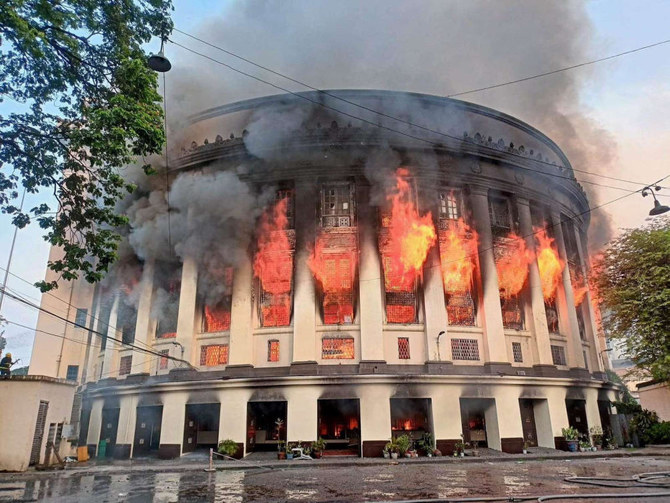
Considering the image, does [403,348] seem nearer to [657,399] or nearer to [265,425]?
[265,425]

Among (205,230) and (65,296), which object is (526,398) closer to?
(205,230)

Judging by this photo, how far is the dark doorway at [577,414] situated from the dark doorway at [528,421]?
94.1 inches

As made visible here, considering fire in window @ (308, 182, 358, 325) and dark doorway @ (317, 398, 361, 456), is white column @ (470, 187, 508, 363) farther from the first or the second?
dark doorway @ (317, 398, 361, 456)

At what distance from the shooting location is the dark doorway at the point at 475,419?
74.5 ft

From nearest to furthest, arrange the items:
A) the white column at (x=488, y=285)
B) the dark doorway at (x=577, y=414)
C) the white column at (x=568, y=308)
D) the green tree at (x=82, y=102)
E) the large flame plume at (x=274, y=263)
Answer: the green tree at (x=82, y=102) < the white column at (x=488, y=285) < the large flame plume at (x=274, y=263) < the dark doorway at (x=577, y=414) < the white column at (x=568, y=308)

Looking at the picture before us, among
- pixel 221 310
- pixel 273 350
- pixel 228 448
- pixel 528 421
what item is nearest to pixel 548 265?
pixel 528 421

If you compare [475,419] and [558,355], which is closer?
[475,419]

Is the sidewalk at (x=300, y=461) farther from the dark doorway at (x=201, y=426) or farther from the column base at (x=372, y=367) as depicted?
the column base at (x=372, y=367)

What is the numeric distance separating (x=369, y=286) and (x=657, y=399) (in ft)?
65.8

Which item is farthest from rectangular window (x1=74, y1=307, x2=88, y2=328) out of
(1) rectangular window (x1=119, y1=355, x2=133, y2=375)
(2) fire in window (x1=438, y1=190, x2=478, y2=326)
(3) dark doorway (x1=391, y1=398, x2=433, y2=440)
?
(2) fire in window (x1=438, y1=190, x2=478, y2=326)

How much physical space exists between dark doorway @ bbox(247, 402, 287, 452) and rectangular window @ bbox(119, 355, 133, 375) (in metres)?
7.99

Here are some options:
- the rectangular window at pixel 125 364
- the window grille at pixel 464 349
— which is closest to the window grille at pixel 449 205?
the window grille at pixel 464 349

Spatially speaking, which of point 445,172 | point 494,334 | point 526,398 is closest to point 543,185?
point 445,172

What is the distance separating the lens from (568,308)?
1051 inches
